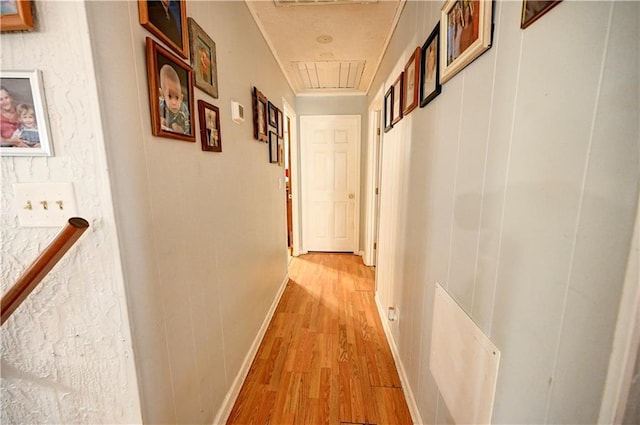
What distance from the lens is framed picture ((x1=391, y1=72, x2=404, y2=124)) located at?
1596mm

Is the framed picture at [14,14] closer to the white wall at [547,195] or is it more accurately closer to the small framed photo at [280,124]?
the white wall at [547,195]

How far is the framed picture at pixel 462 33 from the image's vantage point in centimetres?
68

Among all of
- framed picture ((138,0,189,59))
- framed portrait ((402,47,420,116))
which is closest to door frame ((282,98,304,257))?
framed portrait ((402,47,420,116))

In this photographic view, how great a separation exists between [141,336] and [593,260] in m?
1.11

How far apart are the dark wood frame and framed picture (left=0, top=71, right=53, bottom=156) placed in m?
1.64

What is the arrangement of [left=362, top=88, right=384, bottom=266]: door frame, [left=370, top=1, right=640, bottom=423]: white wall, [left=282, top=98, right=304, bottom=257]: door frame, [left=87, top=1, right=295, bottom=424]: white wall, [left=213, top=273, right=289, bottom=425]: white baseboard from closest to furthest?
1. [left=370, top=1, right=640, bottom=423]: white wall
2. [left=87, top=1, right=295, bottom=424]: white wall
3. [left=213, top=273, right=289, bottom=425]: white baseboard
4. [left=362, top=88, right=384, bottom=266]: door frame
5. [left=282, top=98, right=304, bottom=257]: door frame

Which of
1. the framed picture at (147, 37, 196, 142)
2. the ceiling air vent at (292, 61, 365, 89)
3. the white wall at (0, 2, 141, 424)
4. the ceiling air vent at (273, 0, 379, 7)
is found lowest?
the white wall at (0, 2, 141, 424)

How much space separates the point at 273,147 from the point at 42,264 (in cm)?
183

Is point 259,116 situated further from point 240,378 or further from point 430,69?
point 240,378

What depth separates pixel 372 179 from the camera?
3.06 metres

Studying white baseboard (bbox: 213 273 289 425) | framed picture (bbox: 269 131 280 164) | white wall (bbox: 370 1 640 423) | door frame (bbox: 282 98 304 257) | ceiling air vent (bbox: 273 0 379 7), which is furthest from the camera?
door frame (bbox: 282 98 304 257)

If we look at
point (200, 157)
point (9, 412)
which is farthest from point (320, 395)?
point (200, 157)

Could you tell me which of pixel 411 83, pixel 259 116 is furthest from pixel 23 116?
pixel 411 83

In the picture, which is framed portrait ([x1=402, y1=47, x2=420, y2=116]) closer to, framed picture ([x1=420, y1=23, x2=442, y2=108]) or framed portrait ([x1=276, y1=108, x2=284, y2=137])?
framed picture ([x1=420, y1=23, x2=442, y2=108])
